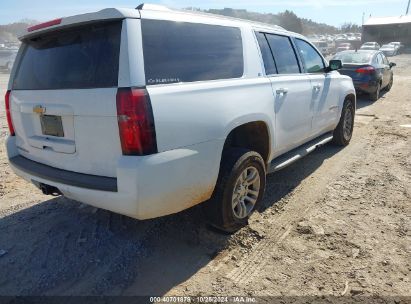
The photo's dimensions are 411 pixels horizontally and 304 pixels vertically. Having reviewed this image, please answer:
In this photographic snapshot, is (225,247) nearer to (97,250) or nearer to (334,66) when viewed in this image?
(97,250)

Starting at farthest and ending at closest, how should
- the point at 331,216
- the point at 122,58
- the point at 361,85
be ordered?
A: the point at 361,85, the point at 331,216, the point at 122,58

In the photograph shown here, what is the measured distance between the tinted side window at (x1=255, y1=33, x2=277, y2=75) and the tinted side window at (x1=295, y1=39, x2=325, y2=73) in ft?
3.37

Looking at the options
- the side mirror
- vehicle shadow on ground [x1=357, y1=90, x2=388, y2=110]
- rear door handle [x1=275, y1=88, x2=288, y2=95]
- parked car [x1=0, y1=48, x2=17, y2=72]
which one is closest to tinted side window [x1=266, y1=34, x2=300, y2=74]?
rear door handle [x1=275, y1=88, x2=288, y2=95]

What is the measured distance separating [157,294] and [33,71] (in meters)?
2.25

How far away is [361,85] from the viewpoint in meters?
10.6

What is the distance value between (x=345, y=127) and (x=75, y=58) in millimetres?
4990

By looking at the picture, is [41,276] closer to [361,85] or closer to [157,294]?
[157,294]

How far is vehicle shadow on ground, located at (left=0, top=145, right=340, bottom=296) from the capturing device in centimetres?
280

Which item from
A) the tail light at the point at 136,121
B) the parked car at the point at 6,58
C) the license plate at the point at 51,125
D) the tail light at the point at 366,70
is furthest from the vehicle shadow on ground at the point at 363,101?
the parked car at the point at 6,58

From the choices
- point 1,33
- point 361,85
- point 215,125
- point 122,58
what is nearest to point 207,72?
point 215,125

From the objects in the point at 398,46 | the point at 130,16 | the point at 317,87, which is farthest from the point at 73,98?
the point at 398,46

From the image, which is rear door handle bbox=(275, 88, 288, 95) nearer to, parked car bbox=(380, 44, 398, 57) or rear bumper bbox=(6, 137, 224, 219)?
rear bumper bbox=(6, 137, 224, 219)

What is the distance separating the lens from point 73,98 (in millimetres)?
2709

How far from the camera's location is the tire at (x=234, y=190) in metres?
3.16
